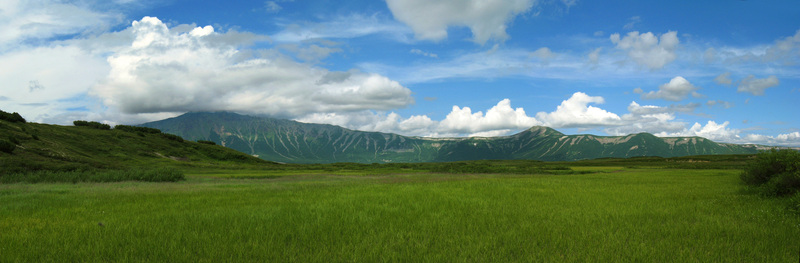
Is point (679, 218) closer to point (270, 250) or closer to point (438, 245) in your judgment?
point (438, 245)

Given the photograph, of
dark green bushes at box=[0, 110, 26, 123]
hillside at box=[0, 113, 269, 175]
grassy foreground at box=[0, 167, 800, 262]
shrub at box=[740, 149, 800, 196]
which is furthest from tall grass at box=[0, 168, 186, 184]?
dark green bushes at box=[0, 110, 26, 123]

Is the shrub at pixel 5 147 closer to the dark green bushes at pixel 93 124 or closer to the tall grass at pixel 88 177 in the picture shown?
the tall grass at pixel 88 177

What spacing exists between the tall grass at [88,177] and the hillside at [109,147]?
759cm

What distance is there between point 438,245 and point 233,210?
7.68 meters

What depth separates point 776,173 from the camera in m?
18.4

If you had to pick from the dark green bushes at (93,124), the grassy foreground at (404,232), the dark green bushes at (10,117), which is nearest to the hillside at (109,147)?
the dark green bushes at (10,117)

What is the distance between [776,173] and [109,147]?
103 meters

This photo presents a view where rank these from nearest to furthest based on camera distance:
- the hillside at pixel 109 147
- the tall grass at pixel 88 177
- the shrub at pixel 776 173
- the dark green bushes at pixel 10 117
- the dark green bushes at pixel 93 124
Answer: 1. the shrub at pixel 776 173
2. the tall grass at pixel 88 177
3. the hillside at pixel 109 147
4. the dark green bushes at pixel 10 117
5. the dark green bushes at pixel 93 124

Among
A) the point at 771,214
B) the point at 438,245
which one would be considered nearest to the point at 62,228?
the point at 438,245

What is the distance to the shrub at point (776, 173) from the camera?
14.6 m

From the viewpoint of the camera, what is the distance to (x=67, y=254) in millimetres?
6938

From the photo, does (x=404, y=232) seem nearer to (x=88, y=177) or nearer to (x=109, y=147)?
(x=88, y=177)

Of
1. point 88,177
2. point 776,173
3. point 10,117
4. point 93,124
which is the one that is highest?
point 93,124

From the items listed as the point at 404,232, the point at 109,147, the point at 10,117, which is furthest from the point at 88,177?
the point at 10,117
